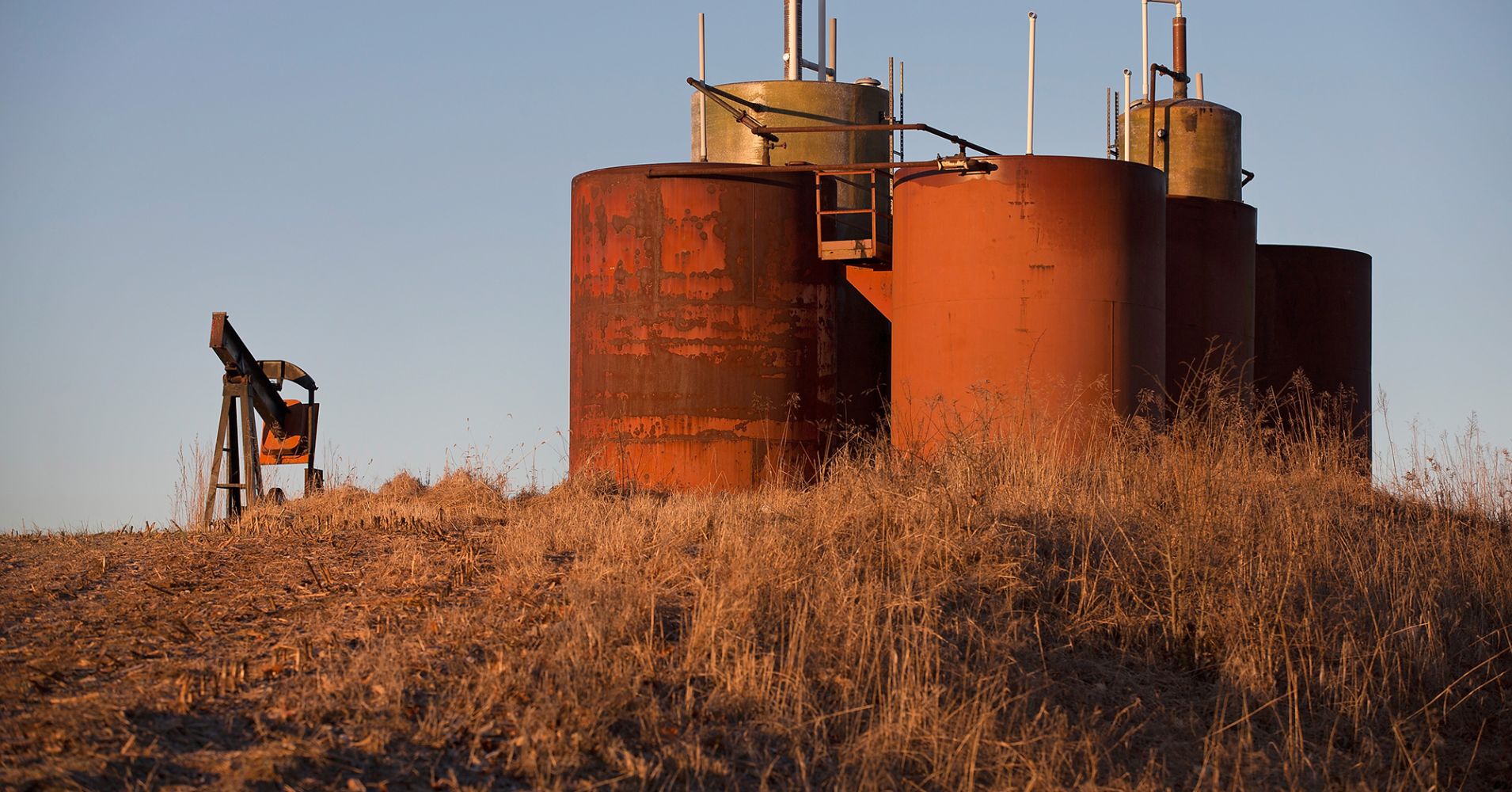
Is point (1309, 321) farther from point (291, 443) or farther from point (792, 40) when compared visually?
point (291, 443)

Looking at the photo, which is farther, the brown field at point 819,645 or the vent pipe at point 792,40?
the vent pipe at point 792,40

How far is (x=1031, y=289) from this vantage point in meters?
14.3

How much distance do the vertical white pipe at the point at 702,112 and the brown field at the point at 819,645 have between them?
9.57m

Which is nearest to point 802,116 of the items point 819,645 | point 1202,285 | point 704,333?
point 704,333

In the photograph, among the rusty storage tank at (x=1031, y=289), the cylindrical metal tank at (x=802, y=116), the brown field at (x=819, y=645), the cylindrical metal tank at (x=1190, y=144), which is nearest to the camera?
the brown field at (x=819, y=645)

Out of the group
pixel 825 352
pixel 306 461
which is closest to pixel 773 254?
pixel 825 352

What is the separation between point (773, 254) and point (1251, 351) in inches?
257

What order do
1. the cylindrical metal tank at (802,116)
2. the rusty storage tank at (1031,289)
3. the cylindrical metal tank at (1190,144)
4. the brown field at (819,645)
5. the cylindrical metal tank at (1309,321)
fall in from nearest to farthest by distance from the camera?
the brown field at (819,645)
the rusty storage tank at (1031,289)
the cylindrical metal tank at (802,116)
the cylindrical metal tank at (1309,321)
the cylindrical metal tank at (1190,144)

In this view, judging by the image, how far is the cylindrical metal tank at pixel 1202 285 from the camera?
17438mm

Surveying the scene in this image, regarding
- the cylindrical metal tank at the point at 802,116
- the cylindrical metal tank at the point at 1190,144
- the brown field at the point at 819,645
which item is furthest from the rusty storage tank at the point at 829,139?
the brown field at the point at 819,645

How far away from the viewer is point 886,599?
22.9ft

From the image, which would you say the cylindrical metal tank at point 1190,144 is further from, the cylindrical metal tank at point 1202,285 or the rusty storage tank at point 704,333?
the rusty storage tank at point 704,333

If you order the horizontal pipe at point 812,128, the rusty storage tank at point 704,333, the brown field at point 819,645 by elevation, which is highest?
the horizontal pipe at point 812,128

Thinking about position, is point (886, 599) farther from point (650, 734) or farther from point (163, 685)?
point (163, 685)
